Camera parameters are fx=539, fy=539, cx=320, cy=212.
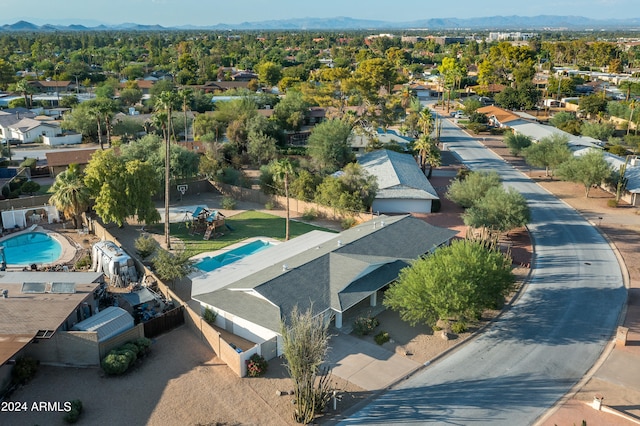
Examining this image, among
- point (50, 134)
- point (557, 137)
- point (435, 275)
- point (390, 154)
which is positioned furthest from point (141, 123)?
point (435, 275)

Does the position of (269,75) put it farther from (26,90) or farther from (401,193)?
(401,193)

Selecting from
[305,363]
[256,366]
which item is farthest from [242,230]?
[305,363]

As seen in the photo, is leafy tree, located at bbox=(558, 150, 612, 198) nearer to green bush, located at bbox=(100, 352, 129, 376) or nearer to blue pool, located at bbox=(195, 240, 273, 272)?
blue pool, located at bbox=(195, 240, 273, 272)

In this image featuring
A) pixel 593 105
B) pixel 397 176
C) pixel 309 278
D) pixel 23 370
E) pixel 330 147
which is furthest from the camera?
pixel 593 105

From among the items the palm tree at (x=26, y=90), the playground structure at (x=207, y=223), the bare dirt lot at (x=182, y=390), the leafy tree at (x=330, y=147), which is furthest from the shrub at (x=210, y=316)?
the palm tree at (x=26, y=90)

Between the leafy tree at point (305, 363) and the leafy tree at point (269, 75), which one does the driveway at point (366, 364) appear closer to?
the leafy tree at point (305, 363)

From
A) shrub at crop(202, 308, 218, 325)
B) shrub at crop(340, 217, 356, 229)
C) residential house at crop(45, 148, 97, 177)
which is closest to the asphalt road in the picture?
shrub at crop(202, 308, 218, 325)

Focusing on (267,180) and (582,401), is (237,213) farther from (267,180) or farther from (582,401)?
(582,401)
